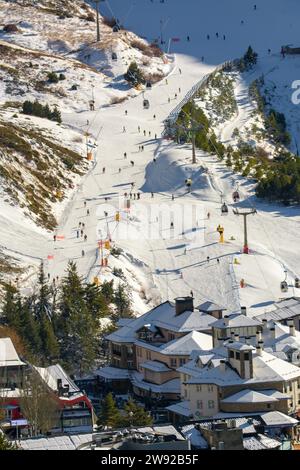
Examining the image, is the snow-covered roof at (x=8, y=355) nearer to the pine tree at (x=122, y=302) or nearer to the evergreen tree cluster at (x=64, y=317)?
the evergreen tree cluster at (x=64, y=317)

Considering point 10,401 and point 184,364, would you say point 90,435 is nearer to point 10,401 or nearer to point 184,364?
point 10,401

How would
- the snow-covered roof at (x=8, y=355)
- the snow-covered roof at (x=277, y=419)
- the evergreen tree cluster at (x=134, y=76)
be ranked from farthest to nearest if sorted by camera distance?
the evergreen tree cluster at (x=134, y=76), the snow-covered roof at (x=8, y=355), the snow-covered roof at (x=277, y=419)

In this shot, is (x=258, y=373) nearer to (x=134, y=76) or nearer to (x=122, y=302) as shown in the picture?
(x=122, y=302)

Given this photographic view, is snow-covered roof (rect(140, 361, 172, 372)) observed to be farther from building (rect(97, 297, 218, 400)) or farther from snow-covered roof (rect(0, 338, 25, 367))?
snow-covered roof (rect(0, 338, 25, 367))

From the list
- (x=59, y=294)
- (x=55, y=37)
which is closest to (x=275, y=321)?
(x=59, y=294)

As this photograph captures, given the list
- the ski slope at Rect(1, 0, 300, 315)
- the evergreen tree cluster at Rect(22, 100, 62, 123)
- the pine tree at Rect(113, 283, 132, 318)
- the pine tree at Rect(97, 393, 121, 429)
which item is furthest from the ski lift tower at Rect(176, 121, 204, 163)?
the pine tree at Rect(97, 393, 121, 429)

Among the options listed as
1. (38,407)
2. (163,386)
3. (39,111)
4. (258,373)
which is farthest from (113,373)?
(39,111)

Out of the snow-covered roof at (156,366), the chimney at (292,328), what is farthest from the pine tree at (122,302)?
the chimney at (292,328)
